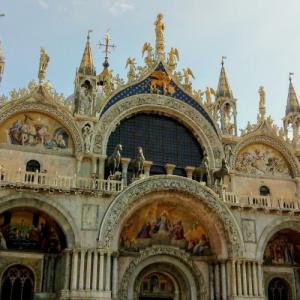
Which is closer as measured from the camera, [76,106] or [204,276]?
[204,276]

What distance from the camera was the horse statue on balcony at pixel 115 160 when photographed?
23.4 m

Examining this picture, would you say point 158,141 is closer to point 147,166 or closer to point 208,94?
point 147,166

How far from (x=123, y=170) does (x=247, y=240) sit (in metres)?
6.59

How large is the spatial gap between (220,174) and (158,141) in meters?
3.85

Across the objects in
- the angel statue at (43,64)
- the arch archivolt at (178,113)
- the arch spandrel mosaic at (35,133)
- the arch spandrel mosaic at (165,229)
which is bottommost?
the arch spandrel mosaic at (165,229)

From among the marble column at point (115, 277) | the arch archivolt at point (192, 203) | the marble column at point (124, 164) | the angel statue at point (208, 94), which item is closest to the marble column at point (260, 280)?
the arch archivolt at point (192, 203)

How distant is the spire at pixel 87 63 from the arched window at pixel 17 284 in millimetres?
10184

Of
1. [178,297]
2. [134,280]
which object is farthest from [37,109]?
[178,297]

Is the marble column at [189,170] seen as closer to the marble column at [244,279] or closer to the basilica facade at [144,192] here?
the basilica facade at [144,192]

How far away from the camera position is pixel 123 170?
23.6 metres

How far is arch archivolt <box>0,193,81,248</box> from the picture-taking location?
20797 mm

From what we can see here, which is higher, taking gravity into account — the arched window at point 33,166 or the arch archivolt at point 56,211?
the arched window at point 33,166

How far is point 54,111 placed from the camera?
24.4 m

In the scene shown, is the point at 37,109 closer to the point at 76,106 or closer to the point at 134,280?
the point at 76,106
